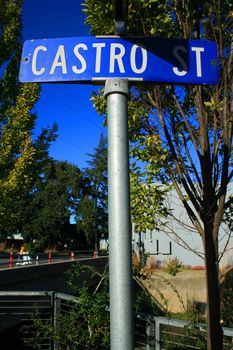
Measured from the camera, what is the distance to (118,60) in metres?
2.11

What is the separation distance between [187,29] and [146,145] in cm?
143

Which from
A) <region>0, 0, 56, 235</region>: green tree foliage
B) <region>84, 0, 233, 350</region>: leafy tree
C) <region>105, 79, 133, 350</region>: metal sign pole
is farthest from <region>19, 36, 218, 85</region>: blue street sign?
<region>0, 0, 56, 235</region>: green tree foliage

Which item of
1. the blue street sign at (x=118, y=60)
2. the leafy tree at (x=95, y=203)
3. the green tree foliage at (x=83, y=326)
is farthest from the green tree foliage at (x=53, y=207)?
the blue street sign at (x=118, y=60)

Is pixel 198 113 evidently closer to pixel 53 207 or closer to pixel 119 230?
pixel 119 230

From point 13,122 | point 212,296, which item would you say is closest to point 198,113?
point 212,296

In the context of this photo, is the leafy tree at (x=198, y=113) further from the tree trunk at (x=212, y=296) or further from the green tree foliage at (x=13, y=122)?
the green tree foliage at (x=13, y=122)

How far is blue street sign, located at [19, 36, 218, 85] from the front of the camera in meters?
2.11

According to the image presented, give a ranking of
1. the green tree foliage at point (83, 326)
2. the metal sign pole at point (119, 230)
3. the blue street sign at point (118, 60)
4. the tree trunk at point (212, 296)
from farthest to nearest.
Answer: the green tree foliage at point (83, 326) → the tree trunk at point (212, 296) → the blue street sign at point (118, 60) → the metal sign pole at point (119, 230)

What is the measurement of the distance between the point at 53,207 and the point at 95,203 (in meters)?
6.24

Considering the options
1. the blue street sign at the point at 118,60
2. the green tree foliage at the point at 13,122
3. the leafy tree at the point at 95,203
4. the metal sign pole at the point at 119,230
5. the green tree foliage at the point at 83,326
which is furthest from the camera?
the leafy tree at the point at 95,203

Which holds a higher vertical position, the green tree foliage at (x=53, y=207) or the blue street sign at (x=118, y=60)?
the green tree foliage at (x=53, y=207)

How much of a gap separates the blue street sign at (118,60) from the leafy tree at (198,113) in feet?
4.99

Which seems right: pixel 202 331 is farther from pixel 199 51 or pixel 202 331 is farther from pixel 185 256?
pixel 185 256

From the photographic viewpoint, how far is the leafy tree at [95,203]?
63.8 meters
